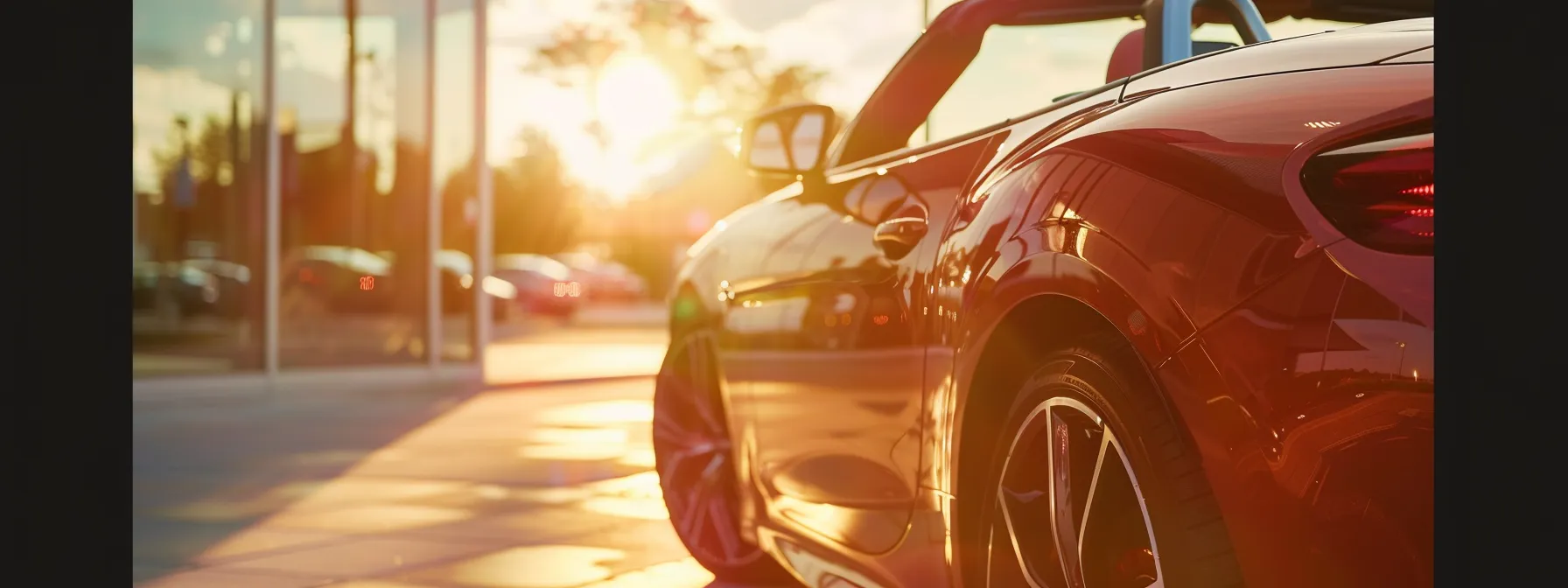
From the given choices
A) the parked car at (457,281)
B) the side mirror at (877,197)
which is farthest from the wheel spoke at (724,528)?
the parked car at (457,281)

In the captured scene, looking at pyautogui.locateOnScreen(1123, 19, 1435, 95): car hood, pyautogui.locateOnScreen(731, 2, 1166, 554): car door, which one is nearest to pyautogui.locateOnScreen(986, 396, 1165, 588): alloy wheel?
pyautogui.locateOnScreen(731, 2, 1166, 554): car door

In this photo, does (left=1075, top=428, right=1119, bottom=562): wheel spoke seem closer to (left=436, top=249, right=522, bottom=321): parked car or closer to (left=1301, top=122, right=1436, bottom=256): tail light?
(left=1301, top=122, right=1436, bottom=256): tail light

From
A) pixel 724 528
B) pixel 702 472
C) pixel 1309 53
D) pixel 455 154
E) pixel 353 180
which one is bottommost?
pixel 724 528

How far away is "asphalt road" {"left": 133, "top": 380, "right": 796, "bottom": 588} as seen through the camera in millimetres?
5336

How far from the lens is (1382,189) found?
209 cm

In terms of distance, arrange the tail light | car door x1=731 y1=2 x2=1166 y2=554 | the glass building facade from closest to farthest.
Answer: the tail light < car door x1=731 y1=2 x2=1166 y2=554 < the glass building facade

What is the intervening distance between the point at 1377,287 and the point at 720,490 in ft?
10.4

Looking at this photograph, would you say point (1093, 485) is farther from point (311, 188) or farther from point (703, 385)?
point (311, 188)

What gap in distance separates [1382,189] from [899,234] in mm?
1497

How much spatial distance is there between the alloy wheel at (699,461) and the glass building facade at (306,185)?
10024 millimetres

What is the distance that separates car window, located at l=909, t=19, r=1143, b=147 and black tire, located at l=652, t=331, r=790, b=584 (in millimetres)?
1277

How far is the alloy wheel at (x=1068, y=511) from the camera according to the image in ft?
8.50

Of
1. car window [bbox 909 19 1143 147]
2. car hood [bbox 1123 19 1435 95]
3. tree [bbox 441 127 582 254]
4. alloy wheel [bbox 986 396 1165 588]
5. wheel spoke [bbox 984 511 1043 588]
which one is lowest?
wheel spoke [bbox 984 511 1043 588]

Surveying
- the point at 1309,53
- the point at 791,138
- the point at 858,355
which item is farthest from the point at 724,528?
the point at 1309,53
